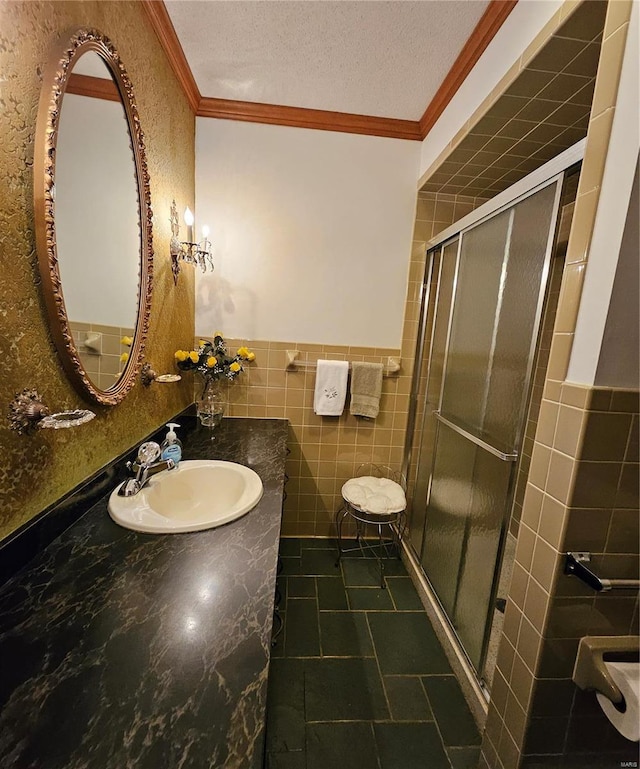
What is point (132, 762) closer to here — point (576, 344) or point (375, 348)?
point (576, 344)

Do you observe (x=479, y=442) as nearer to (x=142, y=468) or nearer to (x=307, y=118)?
(x=142, y=468)

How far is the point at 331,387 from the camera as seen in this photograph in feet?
6.56

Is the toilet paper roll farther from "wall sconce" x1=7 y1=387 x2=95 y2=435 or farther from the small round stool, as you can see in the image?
"wall sconce" x1=7 y1=387 x2=95 y2=435

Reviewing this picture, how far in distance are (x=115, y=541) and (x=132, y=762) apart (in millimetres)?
533

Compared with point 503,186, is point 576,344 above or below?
below

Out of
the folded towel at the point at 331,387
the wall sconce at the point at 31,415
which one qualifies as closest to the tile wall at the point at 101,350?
the wall sconce at the point at 31,415

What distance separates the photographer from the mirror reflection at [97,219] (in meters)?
0.83

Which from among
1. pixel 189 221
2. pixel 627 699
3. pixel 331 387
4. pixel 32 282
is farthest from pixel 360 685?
pixel 189 221

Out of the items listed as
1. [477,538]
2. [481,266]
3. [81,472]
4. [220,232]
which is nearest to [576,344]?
[481,266]

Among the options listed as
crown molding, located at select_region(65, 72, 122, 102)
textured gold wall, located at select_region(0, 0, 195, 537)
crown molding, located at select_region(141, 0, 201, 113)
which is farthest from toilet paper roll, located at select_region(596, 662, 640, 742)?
crown molding, located at select_region(141, 0, 201, 113)

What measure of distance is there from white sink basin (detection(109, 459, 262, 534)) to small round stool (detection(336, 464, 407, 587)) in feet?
2.70

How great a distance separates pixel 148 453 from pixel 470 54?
2011mm

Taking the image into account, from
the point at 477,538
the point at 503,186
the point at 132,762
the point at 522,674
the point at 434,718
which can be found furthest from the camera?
the point at 503,186

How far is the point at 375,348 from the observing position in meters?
2.06
